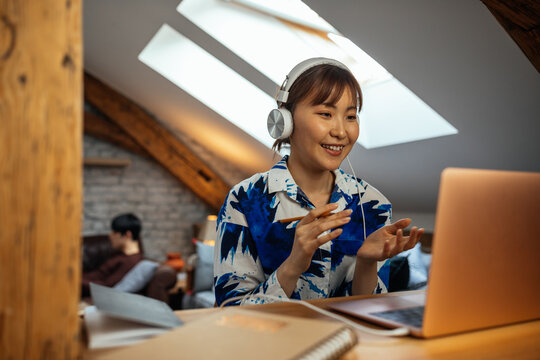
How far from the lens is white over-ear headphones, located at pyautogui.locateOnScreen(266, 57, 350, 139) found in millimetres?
1295

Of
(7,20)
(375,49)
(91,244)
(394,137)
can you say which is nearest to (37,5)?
(7,20)

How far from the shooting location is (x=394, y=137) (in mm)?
3086

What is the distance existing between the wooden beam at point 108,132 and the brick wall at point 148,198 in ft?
0.45

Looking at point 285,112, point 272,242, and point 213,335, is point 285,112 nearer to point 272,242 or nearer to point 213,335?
point 272,242

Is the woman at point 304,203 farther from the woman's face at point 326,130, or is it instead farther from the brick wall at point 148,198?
the brick wall at point 148,198

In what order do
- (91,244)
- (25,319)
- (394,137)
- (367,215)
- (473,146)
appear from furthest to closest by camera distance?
(91,244) < (394,137) < (473,146) < (367,215) < (25,319)

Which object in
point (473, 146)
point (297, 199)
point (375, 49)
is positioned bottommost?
point (297, 199)

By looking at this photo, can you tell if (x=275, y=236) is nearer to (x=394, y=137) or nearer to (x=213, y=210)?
(x=394, y=137)

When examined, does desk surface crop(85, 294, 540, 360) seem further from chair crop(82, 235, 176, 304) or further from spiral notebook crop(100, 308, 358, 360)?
chair crop(82, 235, 176, 304)

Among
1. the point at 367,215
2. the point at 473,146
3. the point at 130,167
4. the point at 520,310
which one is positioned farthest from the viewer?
the point at 130,167

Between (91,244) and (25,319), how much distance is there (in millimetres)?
4939

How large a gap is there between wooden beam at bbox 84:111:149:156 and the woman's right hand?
5.14m

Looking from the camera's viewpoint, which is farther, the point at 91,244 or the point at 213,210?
the point at 213,210

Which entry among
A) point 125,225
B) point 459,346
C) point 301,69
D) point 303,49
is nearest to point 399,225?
point 459,346
